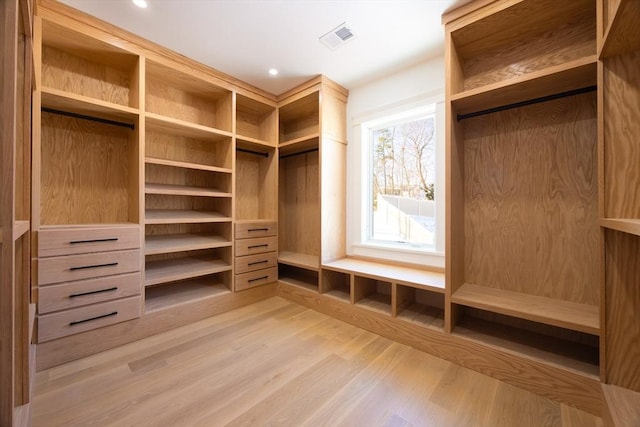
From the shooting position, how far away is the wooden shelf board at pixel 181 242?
221 centimetres

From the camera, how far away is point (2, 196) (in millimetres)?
688

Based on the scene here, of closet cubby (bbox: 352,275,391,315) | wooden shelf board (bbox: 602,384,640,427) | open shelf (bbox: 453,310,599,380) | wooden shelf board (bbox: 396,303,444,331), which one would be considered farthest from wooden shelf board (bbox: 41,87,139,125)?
wooden shelf board (bbox: 602,384,640,427)

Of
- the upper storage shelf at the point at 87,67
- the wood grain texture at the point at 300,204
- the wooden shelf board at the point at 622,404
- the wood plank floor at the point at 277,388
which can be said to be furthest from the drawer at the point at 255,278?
the wooden shelf board at the point at 622,404

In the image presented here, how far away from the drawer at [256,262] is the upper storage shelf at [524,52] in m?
Result: 2.28

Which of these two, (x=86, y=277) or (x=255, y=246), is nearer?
(x=86, y=277)

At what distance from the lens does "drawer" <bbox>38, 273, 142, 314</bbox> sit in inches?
65.3

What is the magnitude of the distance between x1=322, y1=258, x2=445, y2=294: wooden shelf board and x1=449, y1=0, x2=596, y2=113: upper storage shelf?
131 centimetres

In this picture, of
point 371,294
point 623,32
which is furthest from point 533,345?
point 623,32

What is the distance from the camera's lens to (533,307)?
1.60 meters

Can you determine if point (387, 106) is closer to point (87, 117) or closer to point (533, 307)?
point (533, 307)

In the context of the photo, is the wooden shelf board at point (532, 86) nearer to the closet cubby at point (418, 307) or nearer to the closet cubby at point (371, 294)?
the closet cubby at point (418, 307)

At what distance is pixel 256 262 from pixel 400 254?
1.50m

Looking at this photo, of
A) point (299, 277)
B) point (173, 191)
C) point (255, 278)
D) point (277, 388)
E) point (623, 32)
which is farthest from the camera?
point (299, 277)

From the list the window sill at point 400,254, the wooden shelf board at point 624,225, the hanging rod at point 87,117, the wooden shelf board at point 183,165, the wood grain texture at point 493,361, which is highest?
the hanging rod at point 87,117
